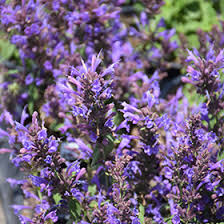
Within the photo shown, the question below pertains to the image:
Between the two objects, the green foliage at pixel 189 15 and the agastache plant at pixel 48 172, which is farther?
the green foliage at pixel 189 15

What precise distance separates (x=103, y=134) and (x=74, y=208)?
420 mm

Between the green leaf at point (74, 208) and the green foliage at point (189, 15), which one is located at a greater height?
the green foliage at point (189, 15)

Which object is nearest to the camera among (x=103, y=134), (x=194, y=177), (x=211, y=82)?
(x=194, y=177)

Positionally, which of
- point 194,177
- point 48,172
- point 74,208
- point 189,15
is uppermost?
point 189,15

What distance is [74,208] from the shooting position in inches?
65.8

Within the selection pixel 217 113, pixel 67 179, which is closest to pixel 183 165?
pixel 217 113

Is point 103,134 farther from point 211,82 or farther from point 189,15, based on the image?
point 189,15

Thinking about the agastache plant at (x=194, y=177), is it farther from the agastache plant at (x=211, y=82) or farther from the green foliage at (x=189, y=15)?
the green foliage at (x=189, y=15)

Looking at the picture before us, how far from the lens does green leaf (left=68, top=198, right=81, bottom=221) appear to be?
1.66 m

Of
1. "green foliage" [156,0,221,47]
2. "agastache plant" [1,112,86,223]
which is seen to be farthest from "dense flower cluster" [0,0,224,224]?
"green foliage" [156,0,221,47]

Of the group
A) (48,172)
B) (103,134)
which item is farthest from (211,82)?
(48,172)

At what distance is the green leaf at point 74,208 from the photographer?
1.66 meters

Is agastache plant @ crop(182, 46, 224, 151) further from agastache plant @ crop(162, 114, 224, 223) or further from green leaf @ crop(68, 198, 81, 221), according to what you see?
green leaf @ crop(68, 198, 81, 221)

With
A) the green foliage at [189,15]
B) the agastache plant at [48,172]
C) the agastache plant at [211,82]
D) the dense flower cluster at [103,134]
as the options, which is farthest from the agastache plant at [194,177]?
the green foliage at [189,15]
